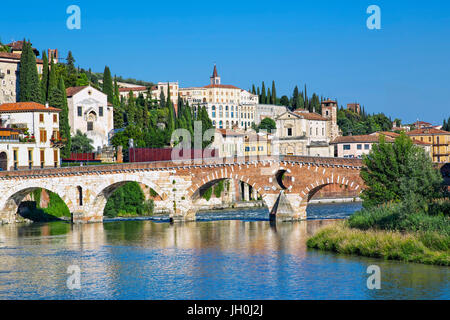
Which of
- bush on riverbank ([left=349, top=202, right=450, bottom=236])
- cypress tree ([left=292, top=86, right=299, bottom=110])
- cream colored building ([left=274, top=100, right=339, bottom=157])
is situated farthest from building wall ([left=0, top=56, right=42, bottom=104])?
cypress tree ([left=292, top=86, right=299, bottom=110])

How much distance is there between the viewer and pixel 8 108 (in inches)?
2837

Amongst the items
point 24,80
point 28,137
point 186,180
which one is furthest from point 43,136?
point 186,180

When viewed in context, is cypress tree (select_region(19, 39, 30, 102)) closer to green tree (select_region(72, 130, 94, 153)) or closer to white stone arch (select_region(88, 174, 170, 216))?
green tree (select_region(72, 130, 94, 153))

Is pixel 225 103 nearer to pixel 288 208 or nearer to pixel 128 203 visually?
pixel 128 203

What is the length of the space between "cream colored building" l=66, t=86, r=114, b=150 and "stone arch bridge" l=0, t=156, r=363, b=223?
2856 centimetres

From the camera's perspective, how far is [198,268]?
3472 centimetres

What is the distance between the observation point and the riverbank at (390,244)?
1265 inches

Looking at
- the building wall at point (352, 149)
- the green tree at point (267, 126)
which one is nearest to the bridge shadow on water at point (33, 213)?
the building wall at point (352, 149)

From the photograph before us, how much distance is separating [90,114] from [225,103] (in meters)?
73.3

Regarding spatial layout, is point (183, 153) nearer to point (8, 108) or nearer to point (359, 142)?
point (8, 108)

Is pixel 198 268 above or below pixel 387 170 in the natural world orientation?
below

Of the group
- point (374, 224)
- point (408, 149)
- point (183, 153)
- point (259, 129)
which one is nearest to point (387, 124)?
point (259, 129)

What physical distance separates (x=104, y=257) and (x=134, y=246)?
4543mm

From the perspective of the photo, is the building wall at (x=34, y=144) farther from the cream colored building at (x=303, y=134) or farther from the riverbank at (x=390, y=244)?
the cream colored building at (x=303, y=134)
